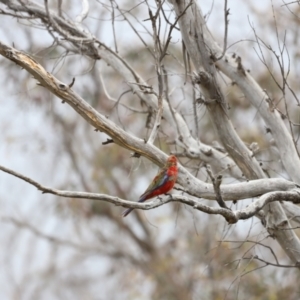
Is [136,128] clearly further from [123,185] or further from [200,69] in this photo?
[200,69]

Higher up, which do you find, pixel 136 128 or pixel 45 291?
pixel 136 128

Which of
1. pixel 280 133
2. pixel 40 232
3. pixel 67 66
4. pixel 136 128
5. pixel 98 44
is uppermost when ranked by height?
pixel 67 66

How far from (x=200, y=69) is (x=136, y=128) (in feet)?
28.9

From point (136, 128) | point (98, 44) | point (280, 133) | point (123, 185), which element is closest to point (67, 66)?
point (136, 128)

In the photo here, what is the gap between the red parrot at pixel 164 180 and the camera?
4.93m

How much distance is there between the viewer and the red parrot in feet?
16.2

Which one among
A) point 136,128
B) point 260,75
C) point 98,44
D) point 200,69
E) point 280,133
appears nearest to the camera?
point 200,69

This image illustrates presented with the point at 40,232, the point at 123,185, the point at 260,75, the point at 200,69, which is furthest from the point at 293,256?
the point at 40,232

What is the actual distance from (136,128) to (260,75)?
2922 millimetres

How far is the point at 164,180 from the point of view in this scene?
4.93m

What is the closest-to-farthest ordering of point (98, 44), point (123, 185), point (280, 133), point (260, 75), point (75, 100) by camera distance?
point (75, 100) → point (280, 133) → point (98, 44) → point (260, 75) → point (123, 185)

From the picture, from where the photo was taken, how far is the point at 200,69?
5648mm

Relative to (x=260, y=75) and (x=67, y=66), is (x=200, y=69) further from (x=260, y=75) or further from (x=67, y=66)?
(x=67, y=66)

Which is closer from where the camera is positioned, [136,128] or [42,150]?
[136,128]
